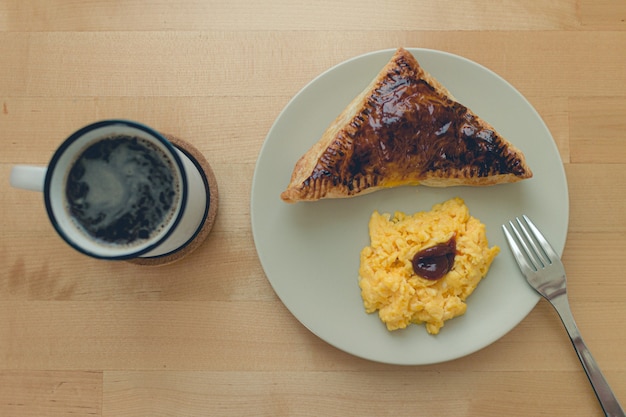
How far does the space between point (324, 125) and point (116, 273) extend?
83cm

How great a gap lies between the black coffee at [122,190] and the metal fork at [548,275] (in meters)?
1.03

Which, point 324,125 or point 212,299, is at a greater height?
point 324,125

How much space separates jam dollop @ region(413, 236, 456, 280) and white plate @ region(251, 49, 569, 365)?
0.14 metres

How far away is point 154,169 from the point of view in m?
1.32

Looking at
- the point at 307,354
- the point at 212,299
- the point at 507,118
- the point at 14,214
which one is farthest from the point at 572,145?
the point at 14,214

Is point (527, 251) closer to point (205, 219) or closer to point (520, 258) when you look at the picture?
point (520, 258)

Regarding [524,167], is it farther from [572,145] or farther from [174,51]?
[174,51]

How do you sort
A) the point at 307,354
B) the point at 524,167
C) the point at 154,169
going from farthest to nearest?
1. the point at 307,354
2. the point at 524,167
3. the point at 154,169

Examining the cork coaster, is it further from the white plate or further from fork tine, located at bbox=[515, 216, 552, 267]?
fork tine, located at bbox=[515, 216, 552, 267]

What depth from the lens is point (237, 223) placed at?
5.46 feet

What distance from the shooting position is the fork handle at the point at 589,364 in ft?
5.17

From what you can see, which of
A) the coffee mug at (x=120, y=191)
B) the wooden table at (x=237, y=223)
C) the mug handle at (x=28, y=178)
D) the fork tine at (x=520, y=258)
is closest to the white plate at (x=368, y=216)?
the fork tine at (x=520, y=258)

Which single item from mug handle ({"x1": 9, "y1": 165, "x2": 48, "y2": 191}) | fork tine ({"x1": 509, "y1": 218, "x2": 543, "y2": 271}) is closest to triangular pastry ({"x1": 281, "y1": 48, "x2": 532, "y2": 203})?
fork tine ({"x1": 509, "y1": 218, "x2": 543, "y2": 271})

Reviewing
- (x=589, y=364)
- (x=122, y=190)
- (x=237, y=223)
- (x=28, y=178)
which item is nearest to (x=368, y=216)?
(x=237, y=223)
